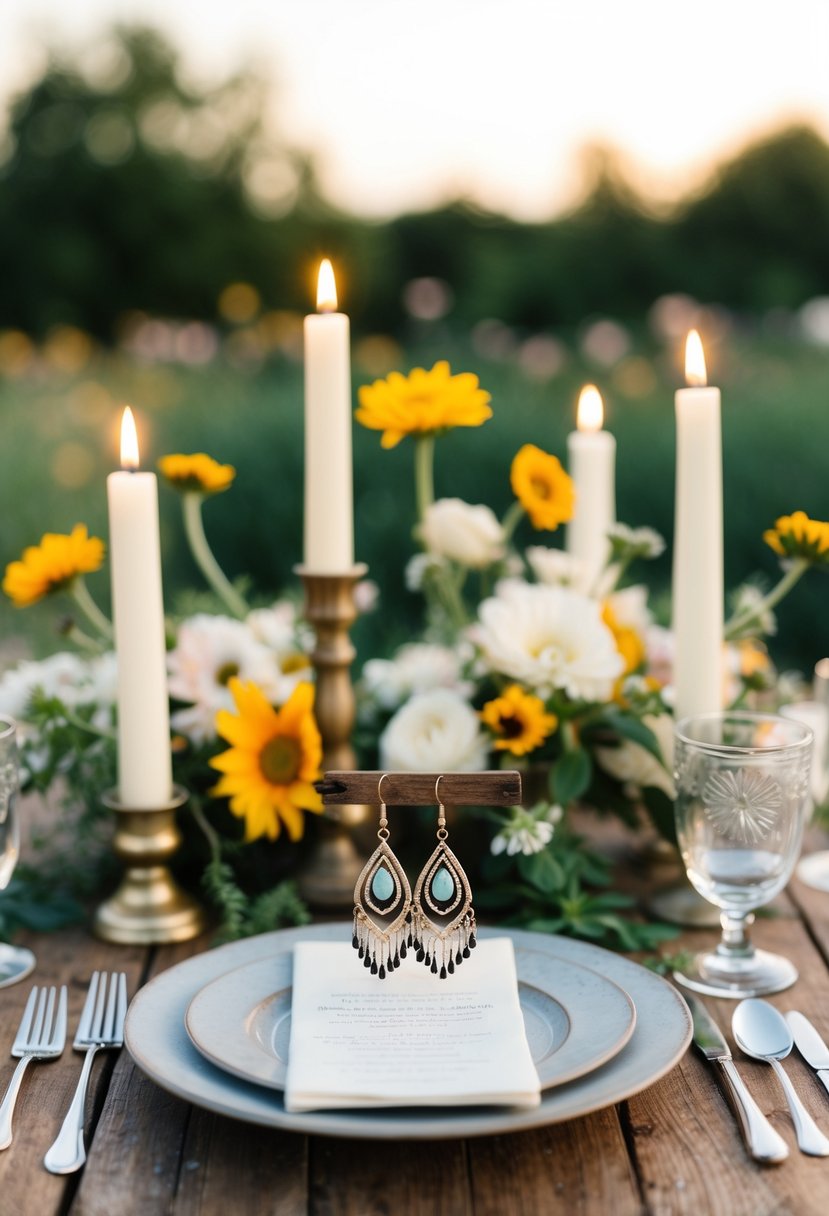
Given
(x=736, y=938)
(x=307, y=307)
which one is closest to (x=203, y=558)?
(x=736, y=938)

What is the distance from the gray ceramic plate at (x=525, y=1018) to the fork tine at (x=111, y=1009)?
0.35 feet

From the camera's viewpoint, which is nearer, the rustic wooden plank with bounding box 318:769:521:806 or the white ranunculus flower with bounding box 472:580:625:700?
the rustic wooden plank with bounding box 318:769:521:806

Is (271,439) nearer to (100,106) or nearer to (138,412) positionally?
(138,412)

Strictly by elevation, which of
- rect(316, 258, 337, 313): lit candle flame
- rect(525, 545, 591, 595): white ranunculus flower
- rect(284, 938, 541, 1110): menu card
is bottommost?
rect(284, 938, 541, 1110): menu card

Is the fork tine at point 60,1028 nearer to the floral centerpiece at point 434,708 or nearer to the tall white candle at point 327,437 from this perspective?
the floral centerpiece at point 434,708

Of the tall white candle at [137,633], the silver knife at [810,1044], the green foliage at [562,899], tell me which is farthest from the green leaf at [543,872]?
the tall white candle at [137,633]

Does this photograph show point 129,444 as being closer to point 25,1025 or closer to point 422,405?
point 422,405

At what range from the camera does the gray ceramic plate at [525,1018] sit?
30.5 inches

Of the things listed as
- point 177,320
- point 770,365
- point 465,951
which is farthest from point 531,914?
point 177,320

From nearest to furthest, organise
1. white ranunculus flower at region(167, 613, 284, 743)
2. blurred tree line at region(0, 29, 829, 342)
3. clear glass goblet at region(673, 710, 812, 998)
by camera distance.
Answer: clear glass goblet at region(673, 710, 812, 998), white ranunculus flower at region(167, 613, 284, 743), blurred tree line at region(0, 29, 829, 342)

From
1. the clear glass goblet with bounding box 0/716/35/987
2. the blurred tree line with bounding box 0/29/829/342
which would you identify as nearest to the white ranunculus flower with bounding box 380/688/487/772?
the clear glass goblet with bounding box 0/716/35/987

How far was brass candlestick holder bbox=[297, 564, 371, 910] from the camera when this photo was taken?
3.86 feet

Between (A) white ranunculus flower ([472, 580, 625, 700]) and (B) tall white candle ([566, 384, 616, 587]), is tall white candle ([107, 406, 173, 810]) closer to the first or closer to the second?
(A) white ranunculus flower ([472, 580, 625, 700])

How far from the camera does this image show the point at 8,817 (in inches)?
40.3
